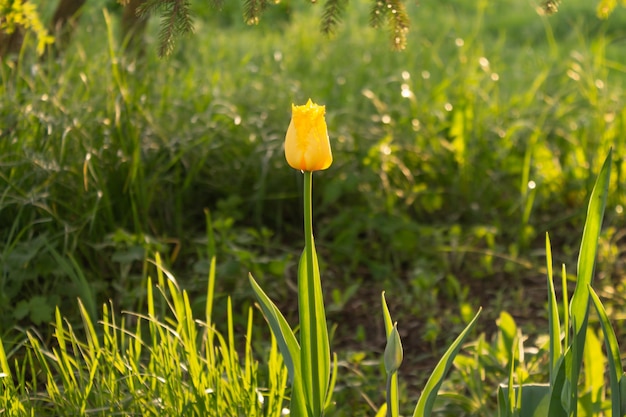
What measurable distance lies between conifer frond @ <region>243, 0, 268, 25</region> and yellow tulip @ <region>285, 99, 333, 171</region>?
57 cm

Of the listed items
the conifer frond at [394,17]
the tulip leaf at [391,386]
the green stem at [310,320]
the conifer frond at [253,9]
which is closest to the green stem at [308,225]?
the green stem at [310,320]

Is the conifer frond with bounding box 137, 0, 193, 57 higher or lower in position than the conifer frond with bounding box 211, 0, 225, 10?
lower

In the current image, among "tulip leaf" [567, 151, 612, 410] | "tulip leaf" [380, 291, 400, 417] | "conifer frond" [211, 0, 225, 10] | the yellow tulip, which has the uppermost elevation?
"conifer frond" [211, 0, 225, 10]

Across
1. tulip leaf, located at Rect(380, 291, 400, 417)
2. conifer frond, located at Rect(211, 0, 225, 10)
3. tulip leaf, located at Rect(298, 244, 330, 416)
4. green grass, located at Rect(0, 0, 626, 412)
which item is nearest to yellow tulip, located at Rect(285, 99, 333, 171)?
tulip leaf, located at Rect(298, 244, 330, 416)

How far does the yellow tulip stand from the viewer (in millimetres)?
1319

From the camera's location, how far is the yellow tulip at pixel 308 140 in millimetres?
1319

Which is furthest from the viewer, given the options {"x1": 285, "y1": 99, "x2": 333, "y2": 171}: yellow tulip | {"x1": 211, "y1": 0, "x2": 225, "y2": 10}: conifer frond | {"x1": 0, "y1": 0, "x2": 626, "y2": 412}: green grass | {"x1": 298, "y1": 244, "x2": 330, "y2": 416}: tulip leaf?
{"x1": 0, "y1": 0, "x2": 626, "y2": 412}: green grass

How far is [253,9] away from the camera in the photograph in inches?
71.9

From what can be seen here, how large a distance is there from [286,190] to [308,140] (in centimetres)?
185

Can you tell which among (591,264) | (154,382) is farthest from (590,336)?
(154,382)

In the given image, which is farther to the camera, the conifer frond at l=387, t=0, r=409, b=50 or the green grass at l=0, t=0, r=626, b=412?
the green grass at l=0, t=0, r=626, b=412

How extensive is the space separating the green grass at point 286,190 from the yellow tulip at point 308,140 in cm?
95

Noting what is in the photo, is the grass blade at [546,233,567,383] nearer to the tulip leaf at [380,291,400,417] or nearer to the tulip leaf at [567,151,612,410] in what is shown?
the tulip leaf at [567,151,612,410]

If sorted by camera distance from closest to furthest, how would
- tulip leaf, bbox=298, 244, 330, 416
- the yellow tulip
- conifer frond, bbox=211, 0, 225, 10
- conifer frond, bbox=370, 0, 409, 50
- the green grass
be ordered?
the yellow tulip, tulip leaf, bbox=298, 244, 330, 416, conifer frond, bbox=211, 0, 225, 10, conifer frond, bbox=370, 0, 409, 50, the green grass
